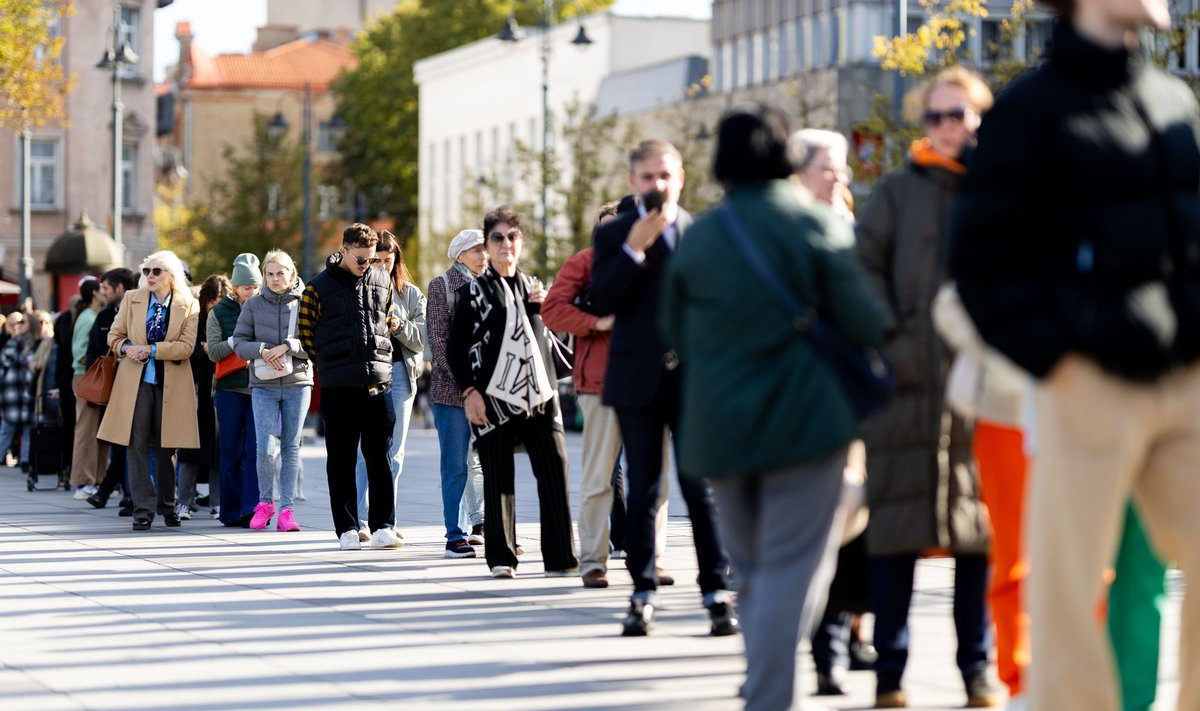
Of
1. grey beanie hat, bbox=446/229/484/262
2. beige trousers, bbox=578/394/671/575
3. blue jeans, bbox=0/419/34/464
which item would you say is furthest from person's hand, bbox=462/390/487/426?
blue jeans, bbox=0/419/34/464

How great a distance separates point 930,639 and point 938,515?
1.80 meters

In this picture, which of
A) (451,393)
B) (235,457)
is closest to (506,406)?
(451,393)

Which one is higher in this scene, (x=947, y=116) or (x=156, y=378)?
(x=947, y=116)

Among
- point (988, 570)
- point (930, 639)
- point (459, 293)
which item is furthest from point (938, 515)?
point (459, 293)

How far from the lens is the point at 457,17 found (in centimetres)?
8494

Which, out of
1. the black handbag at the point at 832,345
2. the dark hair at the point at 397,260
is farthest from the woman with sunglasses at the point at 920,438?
the dark hair at the point at 397,260

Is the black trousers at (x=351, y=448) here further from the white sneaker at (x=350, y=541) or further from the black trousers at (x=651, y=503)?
the black trousers at (x=651, y=503)

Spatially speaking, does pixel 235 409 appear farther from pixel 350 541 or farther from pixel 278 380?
pixel 350 541

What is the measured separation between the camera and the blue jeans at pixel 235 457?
1606 cm

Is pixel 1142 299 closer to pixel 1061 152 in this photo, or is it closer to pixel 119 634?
pixel 1061 152

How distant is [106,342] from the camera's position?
17891mm

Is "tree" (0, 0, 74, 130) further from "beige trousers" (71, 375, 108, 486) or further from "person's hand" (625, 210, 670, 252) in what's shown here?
"person's hand" (625, 210, 670, 252)

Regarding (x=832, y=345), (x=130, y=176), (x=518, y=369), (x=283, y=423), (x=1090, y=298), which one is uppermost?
(x=130, y=176)

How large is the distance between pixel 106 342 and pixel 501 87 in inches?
2609
